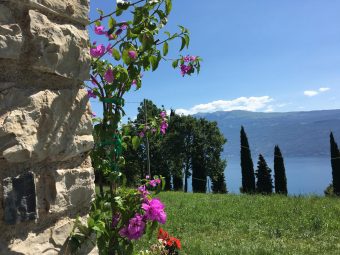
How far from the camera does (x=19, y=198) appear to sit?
119cm

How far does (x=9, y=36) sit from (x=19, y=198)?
0.48 meters

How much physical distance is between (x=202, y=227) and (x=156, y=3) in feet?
23.1

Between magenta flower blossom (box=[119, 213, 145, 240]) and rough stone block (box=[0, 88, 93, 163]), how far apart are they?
0.74m

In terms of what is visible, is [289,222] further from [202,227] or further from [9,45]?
[9,45]

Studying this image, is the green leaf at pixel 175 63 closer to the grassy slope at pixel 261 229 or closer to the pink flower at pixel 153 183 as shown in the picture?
the pink flower at pixel 153 183

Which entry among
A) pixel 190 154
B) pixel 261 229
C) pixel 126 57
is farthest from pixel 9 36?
pixel 190 154

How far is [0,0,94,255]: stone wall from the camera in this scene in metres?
1.17

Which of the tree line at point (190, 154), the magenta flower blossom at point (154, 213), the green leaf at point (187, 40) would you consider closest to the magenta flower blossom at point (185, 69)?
the green leaf at point (187, 40)

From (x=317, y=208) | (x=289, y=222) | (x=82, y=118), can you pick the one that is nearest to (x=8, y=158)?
(x=82, y=118)

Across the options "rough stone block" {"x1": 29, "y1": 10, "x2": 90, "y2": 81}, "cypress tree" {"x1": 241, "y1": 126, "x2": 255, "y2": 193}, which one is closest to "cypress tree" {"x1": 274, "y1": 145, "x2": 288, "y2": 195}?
"cypress tree" {"x1": 241, "y1": 126, "x2": 255, "y2": 193}

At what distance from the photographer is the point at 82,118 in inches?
59.0

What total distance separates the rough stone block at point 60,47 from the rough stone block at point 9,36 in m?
0.06

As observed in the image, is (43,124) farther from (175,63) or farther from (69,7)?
(175,63)

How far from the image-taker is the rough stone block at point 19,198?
1159 mm
